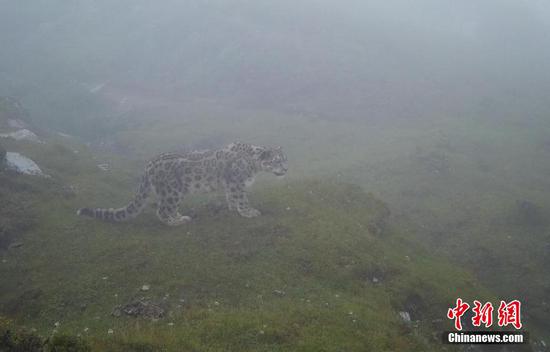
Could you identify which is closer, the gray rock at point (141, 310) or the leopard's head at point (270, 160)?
the gray rock at point (141, 310)

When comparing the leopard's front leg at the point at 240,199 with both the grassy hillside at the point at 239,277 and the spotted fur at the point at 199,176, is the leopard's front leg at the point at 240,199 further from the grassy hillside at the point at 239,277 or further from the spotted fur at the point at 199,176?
the grassy hillside at the point at 239,277

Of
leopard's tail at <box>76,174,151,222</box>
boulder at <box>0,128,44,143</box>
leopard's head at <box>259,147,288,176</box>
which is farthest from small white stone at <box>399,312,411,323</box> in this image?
boulder at <box>0,128,44,143</box>

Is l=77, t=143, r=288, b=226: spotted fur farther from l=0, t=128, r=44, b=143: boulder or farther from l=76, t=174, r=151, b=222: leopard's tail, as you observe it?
l=0, t=128, r=44, b=143: boulder

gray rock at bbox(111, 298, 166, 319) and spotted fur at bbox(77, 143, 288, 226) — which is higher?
spotted fur at bbox(77, 143, 288, 226)

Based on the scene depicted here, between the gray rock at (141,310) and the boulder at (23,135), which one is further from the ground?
the boulder at (23,135)

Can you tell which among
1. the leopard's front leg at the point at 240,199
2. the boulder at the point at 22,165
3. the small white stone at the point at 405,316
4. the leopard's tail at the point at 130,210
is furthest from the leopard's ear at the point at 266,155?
the boulder at the point at 22,165

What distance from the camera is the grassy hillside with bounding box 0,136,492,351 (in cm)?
1309

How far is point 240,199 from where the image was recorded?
70.8ft

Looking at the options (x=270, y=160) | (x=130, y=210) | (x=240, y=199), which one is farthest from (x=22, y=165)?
(x=270, y=160)

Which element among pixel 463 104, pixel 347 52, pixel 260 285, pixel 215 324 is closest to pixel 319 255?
pixel 260 285

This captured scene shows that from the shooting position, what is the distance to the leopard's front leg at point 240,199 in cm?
2151

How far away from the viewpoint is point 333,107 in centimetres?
5700

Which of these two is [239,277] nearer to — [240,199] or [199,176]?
[240,199]

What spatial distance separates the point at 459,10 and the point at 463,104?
Result: 190 feet
